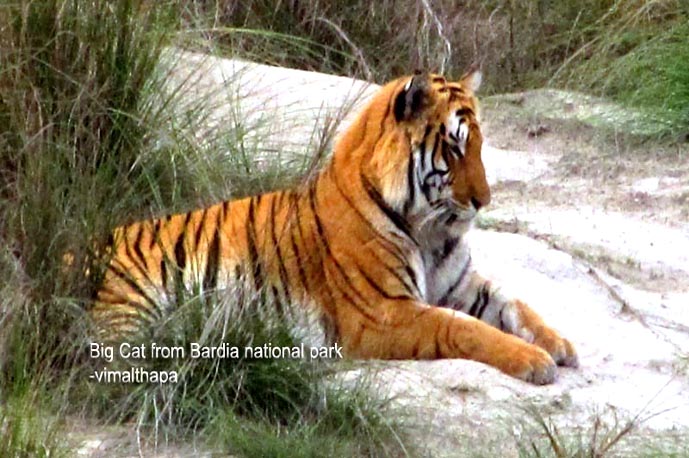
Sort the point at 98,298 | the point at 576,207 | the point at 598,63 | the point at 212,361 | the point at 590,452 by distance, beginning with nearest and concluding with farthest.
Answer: the point at 590,452 < the point at 212,361 < the point at 98,298 < the point at 576,207 < the point at 598,63

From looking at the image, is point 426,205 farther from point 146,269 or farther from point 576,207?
point 576,207

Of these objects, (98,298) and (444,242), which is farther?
(444,242)

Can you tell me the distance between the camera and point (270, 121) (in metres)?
5.91

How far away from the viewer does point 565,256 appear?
5688 mm

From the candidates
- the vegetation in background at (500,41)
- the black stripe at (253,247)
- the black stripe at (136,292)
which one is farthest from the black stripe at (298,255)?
the vegetation in background at (500,41)

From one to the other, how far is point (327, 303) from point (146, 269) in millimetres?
552

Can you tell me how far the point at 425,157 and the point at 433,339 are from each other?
1.94 ft

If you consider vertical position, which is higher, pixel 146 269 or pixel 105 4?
pixel 105 4

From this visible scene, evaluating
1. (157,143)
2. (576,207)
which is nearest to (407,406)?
(157,143)

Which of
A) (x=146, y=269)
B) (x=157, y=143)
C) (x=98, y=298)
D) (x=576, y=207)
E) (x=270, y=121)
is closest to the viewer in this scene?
(x=98, y=298)

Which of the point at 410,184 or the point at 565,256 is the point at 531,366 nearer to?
the point at 410,184

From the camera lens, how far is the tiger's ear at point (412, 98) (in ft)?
16.1

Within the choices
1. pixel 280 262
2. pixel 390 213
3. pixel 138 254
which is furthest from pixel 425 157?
pixel 138 254

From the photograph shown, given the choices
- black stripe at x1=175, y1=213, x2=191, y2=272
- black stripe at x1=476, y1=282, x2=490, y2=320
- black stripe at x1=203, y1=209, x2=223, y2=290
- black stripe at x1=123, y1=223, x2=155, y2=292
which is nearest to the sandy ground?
black stripe at x1=476, y1=282, x2=490, y2=320
